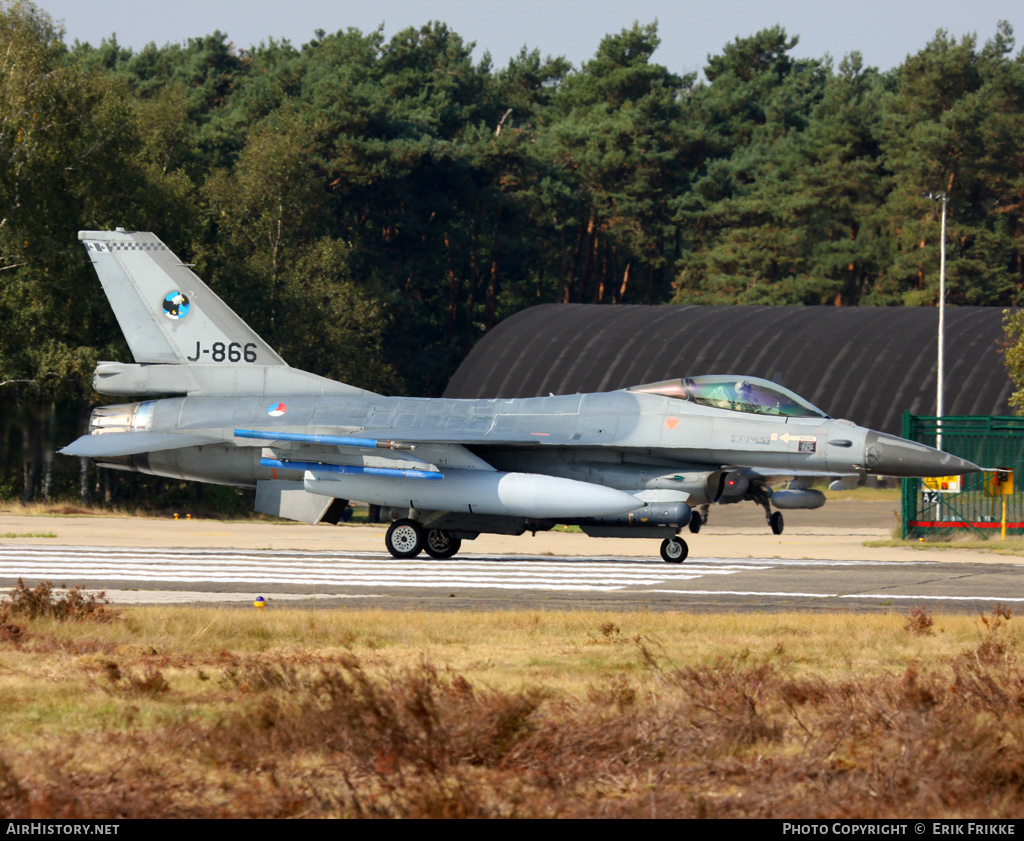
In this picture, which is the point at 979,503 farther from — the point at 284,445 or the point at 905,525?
the point at 284,445

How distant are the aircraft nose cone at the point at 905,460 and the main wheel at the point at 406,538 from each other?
283 inches

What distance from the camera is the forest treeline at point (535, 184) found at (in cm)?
5297

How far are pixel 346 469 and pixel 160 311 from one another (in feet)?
14.5

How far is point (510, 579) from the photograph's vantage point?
17.4 meters

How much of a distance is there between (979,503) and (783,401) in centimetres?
1232

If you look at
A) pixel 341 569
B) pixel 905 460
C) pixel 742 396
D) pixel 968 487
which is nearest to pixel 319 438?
pixel 341 569

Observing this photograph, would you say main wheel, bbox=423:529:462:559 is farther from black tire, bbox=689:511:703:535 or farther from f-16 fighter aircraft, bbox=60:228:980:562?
black tire, bbox=689:511:703:535

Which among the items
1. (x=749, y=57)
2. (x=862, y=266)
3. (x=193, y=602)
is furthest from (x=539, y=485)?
(x=749, y=57)

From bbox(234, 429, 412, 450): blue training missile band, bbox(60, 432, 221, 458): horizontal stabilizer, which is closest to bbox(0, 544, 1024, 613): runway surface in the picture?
bbox(60, 432, 221, 458): horizontal stabilizer

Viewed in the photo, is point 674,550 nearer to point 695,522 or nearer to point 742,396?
point 695,522

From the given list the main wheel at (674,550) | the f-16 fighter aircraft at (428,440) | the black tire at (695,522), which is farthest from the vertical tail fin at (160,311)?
the black tire at (695,522)

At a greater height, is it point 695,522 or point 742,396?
point 742,396

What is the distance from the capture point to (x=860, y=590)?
53.4ft

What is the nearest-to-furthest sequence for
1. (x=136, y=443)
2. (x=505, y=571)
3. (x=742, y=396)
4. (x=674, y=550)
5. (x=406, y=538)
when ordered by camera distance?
1. (x=505, y=571)
2. (x=742, y=396)
3. (x=136, y=443)
4. (x=674, y=550)
5. (x=406, y=538)
